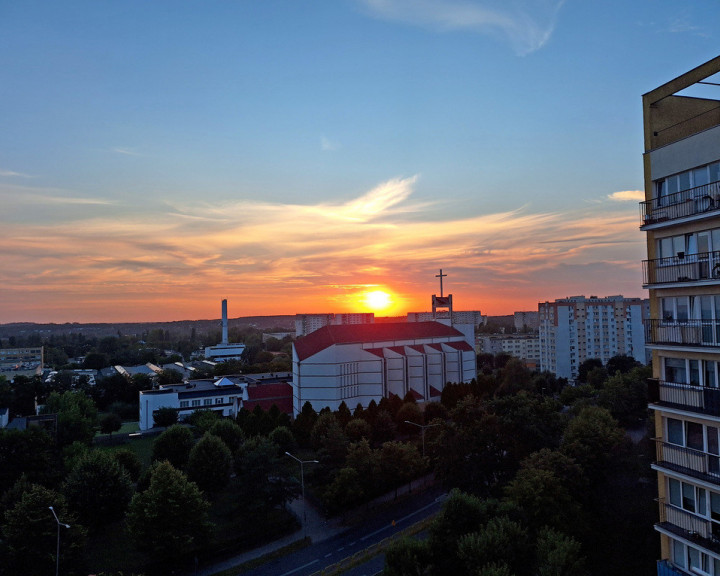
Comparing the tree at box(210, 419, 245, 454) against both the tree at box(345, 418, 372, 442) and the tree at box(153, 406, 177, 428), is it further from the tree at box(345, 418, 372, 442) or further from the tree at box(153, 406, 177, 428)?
the tree at box(153, 406, 177, 428)

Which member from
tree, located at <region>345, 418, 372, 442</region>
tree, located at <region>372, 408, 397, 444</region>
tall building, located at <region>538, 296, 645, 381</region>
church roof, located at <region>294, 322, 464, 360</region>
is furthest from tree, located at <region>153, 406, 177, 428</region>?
tall building, located at <region>538, 296, 645, 381</region>

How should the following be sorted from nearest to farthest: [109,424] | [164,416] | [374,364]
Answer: [109,424], [164,416], [374,364]

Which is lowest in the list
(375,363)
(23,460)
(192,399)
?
(23,460)

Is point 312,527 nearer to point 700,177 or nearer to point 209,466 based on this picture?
point 209,466

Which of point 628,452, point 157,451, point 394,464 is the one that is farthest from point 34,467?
point 628,452

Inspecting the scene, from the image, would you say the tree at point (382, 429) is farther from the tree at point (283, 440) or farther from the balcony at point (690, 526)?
the balcony at point (690, 526)

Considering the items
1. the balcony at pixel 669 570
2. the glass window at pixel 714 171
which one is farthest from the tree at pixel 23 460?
the glass window at pixel 714 171

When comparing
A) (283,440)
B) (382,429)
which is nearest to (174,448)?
(283,440)

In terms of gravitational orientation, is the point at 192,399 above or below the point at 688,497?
below
